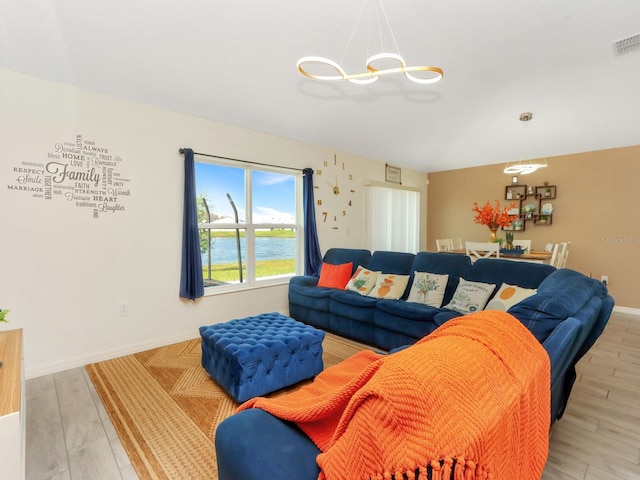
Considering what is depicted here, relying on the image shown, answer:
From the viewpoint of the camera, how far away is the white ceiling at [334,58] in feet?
7.02

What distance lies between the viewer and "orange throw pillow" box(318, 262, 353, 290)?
12.9 feet

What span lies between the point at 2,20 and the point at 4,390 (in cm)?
229

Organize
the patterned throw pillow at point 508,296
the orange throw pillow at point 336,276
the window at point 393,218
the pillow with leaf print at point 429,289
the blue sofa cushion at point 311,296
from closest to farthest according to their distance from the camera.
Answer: the patterned throw pillow at point 508,296, the pillow with leaf print at point 429,289, the blue sofa cushion at point 311,296, the orange throw pillow at point 336,276, the window at point 393,218

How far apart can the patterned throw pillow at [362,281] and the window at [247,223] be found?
1170 millimetres

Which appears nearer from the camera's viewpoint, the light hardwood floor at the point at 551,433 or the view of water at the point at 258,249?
the light hardwood floor at the point at 551,433

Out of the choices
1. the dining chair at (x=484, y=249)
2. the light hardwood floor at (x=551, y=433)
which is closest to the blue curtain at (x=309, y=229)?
the dining chair at (x=484, y=249)

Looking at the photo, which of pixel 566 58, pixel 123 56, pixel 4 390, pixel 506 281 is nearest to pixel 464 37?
pixel 566 58

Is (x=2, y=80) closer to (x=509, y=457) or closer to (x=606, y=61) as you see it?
(x=509, y=457)

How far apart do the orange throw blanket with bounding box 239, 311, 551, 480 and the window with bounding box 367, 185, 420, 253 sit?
458 centimetres

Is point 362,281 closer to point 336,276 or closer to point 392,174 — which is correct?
point 336,276

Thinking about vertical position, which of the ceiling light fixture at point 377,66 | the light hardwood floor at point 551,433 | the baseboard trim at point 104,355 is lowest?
the light hardwood floor at point 551,433

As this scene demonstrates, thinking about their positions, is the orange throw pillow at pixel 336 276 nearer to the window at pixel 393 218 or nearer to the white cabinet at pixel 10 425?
the window at pixel 393 218

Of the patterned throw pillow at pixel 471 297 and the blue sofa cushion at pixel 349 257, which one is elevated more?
the blue sofa cushion at pixel 349 257

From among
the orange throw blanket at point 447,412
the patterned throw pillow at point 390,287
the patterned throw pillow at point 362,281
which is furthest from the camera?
the patterned throw pillow at point 362,281
